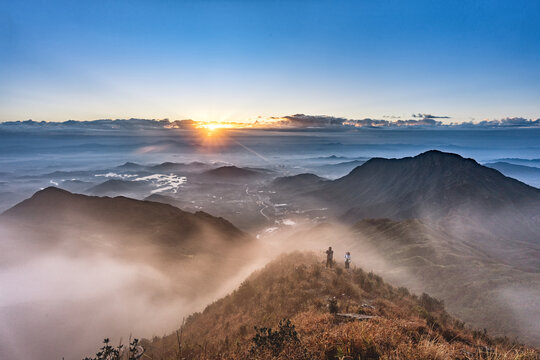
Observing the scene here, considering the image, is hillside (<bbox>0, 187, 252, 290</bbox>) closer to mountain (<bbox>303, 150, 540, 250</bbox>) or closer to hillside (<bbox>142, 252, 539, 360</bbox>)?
hillside (<bbox>142, 252, 539, 360</bbox>)

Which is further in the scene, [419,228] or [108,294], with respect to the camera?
[419,228]

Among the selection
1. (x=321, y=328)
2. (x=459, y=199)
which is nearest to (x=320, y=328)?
(x=321, y=328)

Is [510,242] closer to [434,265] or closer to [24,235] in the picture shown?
[434,265]

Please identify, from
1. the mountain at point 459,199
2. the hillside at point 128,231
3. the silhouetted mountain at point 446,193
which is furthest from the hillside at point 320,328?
the silhouetted mountain at point 446,193

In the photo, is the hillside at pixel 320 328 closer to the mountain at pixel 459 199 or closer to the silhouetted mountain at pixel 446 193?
the mountain at pixel 459 199

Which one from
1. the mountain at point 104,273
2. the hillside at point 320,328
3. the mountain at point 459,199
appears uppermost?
the hillside at point 320,328

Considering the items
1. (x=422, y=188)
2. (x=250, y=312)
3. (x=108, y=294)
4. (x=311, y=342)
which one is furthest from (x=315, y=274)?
(x=422, y=188)

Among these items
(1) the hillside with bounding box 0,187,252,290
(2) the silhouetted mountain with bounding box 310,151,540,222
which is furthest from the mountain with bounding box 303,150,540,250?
(1) the hillside with bounding box 0,187,252,290
